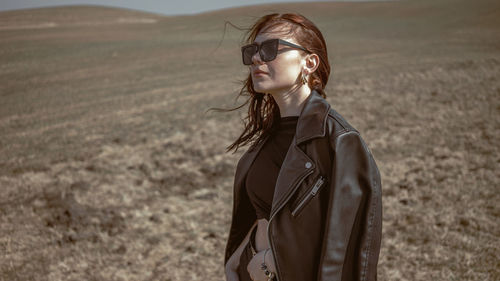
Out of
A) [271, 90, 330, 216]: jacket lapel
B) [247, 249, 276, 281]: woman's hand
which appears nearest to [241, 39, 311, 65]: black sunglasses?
[271, 90, 330, 216]: jacket lapel

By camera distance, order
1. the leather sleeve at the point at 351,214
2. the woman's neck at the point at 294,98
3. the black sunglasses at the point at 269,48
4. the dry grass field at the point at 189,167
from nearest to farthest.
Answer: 1. the leather sleeve at the point at 351,214
2. the black sunglasses at the point at 269,48
3. the woman's neck at the point at 294,98
4. the dry grass field at the point at 189,167

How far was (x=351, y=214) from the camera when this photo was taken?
5.57ft

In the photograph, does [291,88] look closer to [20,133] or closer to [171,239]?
[171,239]

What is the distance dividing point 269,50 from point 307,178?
615mm

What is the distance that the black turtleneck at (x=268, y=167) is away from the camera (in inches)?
74.8

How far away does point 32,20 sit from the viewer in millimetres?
41969

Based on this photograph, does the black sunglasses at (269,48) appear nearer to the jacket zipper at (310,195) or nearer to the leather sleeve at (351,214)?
the leather sleeve at (351,214)

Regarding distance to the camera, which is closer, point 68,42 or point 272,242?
point 272,242

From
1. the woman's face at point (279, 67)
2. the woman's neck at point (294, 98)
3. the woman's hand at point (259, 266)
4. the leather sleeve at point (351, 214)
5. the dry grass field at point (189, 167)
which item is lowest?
the dry grass field at point (189, 167)

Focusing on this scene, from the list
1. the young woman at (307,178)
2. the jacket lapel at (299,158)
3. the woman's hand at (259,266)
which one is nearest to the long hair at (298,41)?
the young woman at (307,178)

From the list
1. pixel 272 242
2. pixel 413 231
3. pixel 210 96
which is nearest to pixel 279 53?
pixel 272 242

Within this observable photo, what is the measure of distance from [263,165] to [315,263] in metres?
0.52

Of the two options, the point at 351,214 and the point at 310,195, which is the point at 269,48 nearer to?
the point at 310,195

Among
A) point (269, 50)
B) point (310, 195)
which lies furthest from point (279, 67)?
point (310, 195)
